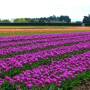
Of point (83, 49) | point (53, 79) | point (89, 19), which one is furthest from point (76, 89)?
point (89, 19)

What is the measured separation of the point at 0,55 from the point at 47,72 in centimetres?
690

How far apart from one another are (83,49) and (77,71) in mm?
9957

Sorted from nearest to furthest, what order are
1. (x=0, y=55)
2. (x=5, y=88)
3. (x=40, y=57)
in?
(x=5, y=88), (x=40, y=57), (x=0, y=55)

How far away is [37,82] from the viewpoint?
9.73 meters

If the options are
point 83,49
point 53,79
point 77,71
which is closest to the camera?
point 53,79

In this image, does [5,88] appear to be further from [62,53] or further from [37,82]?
[62,53]

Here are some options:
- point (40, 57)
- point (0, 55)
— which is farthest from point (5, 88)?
point (0, 55)

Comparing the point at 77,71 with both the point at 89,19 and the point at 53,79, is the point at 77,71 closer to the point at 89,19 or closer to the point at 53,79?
the point at 53,79

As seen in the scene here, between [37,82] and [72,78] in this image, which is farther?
[72,78]

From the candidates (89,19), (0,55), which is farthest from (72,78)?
(89,19)

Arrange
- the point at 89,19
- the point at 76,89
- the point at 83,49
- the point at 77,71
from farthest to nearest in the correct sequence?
the point at 89,19
the point at 83,49
the point at 77,71
the point at 76,89

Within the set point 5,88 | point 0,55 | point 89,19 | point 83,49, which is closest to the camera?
point 5,88

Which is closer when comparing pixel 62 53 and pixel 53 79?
pixel 53 79

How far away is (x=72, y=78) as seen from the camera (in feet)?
36.7
